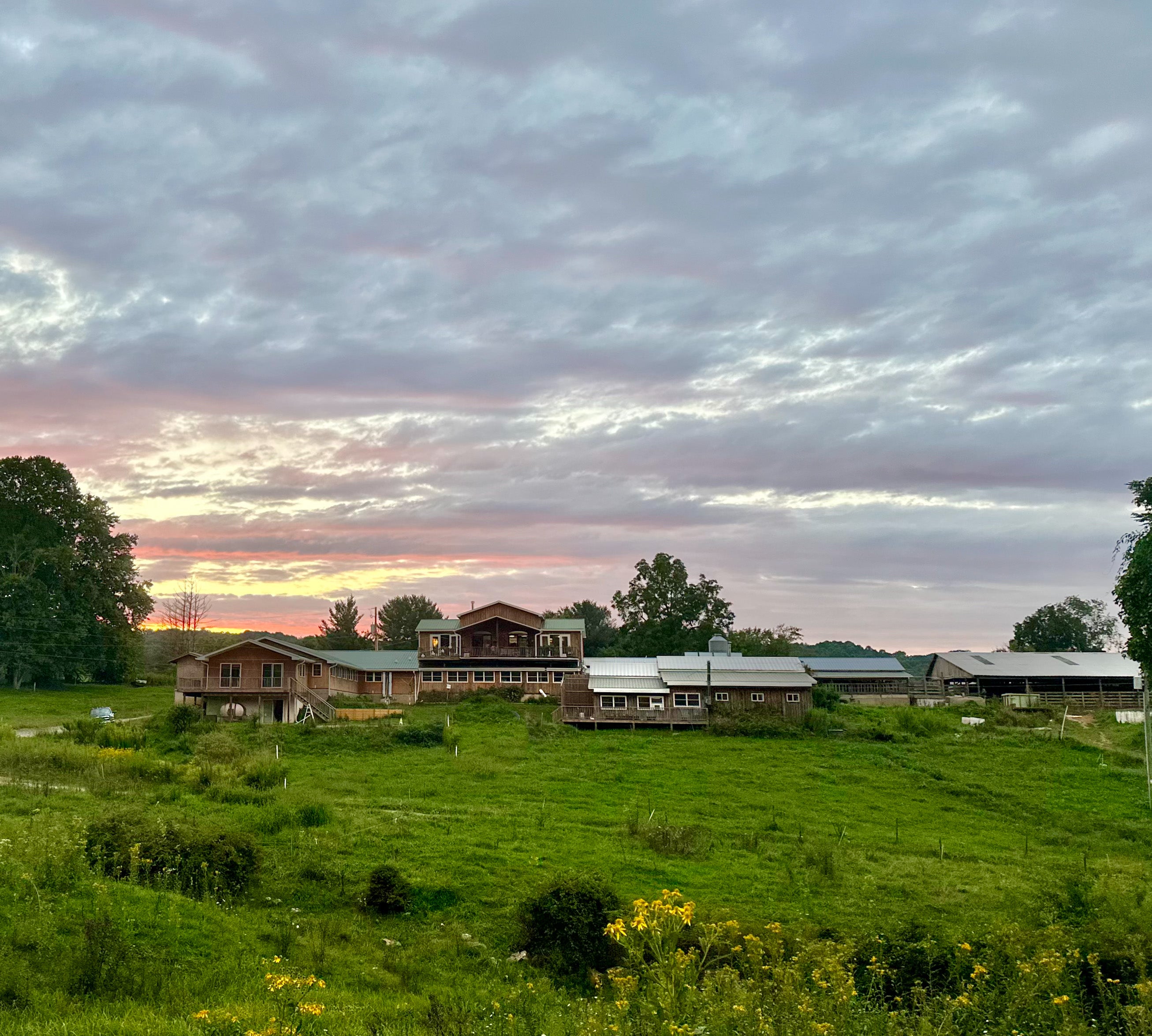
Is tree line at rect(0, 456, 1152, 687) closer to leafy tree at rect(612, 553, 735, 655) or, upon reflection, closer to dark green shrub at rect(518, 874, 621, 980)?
leafy tree at rect(612, 553, 735, 655)

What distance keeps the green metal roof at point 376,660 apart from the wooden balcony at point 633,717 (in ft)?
52.0

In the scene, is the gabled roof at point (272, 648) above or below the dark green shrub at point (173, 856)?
above

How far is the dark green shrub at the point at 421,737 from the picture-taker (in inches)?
1672

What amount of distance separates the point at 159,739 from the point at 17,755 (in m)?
9.76

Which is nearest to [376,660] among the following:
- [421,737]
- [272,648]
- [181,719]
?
[272,648]

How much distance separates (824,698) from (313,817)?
1628 inches

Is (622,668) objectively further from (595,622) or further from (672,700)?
(595,622)

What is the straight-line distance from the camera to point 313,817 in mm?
24109

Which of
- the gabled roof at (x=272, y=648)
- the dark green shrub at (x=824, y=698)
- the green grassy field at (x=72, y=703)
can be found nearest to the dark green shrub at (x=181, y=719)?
the gabled roof at (x=272, y=648)

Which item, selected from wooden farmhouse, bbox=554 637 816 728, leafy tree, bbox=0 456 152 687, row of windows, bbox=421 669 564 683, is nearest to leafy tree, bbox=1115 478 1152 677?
wooden farmhouse, bbox=554 637 816 728

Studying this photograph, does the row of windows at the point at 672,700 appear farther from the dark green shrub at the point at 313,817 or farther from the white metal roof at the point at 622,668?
the dark green shrub at the point at 313,817

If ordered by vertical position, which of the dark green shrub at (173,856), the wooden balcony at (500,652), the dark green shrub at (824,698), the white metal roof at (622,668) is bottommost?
the dark green shrub at (824,698)

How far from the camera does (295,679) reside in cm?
5372

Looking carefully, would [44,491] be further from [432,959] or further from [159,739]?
[432,959]
